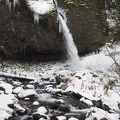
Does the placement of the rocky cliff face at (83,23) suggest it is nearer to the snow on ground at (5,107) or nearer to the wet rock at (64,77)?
the wet rock at (64,77)

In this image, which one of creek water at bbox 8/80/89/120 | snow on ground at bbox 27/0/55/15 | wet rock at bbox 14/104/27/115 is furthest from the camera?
snow on ground at bbox 27/0/55/15

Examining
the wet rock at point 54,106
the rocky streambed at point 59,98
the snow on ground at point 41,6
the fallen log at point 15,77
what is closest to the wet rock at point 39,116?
the rocky streambed at point 59,98

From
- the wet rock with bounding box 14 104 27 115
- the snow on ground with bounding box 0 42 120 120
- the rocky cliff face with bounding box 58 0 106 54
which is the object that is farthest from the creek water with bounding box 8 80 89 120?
the rocky cliff face with bounding box 58 0 106 54

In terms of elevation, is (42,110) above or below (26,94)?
below

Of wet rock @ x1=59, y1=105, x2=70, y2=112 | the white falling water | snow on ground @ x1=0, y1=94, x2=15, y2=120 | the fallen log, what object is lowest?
wet rock @ x1=59, y1=105, x2=70, y2=112

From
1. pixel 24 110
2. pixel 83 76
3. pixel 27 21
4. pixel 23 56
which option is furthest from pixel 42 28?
pixel 24 110

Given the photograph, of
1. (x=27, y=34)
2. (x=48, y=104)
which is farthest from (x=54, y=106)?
(x=27, y=34)

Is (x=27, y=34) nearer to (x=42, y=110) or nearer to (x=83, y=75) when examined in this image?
(x=83, y=75)

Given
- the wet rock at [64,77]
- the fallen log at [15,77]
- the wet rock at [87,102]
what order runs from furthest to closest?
the fallen log at [15,77] < the wet rock at [64,77] < the wet rock at [87,102]

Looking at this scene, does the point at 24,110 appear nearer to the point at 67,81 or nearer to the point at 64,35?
the point at 67,81

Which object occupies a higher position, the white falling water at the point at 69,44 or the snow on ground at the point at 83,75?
the white falling water at the point at 69,44

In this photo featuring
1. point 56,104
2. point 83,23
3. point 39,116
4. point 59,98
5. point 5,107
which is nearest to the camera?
point 39,116

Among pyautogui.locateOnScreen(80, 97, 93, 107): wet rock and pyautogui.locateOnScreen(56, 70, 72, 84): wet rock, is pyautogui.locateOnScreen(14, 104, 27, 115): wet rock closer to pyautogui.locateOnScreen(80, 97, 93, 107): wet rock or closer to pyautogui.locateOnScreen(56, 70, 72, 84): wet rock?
pyautogui.locateOnScreen(80, 97, 93, 107): wet rock

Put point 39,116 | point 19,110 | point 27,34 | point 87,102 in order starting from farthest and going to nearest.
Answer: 1. point 27,34
2. point 87,102
3. point 19,110
4. point 39,116
